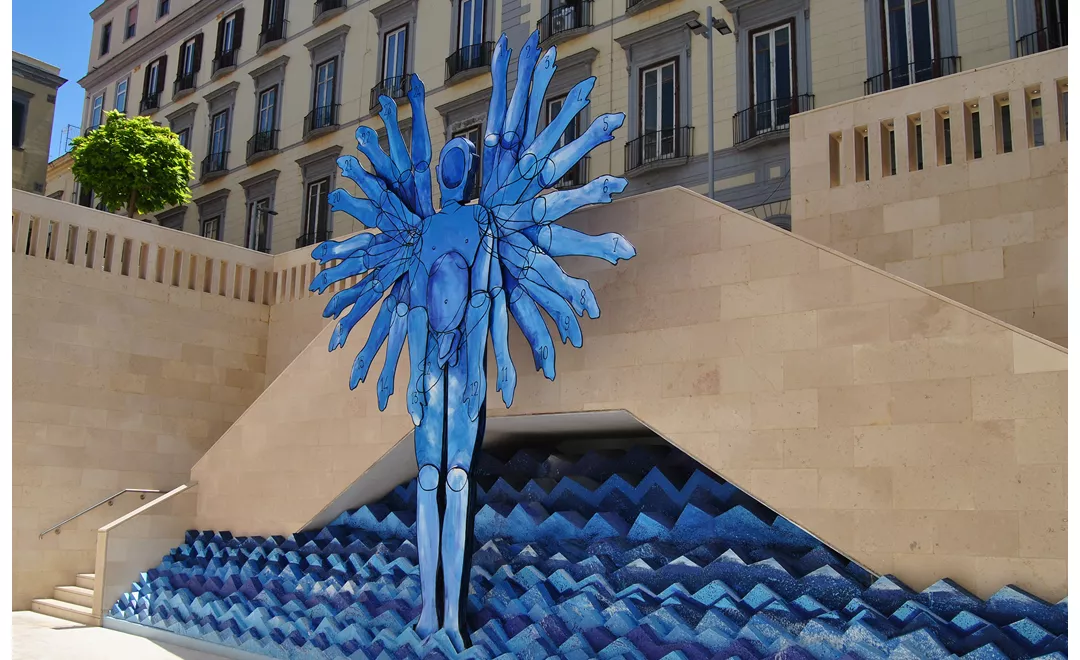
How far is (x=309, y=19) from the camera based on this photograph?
21422mm

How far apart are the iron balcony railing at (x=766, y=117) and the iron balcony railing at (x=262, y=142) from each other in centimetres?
1083

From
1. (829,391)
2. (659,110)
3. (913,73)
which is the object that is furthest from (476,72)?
(829,391)

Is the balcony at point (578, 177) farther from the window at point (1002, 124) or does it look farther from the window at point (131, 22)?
the window at point (131, 22)

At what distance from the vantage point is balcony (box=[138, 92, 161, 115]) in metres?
24.9

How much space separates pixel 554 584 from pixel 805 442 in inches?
93.4

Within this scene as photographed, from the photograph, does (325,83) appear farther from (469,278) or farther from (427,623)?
(427,623)

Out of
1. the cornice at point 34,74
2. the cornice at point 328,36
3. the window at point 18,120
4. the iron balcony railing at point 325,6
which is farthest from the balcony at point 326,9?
the window at point 18,120

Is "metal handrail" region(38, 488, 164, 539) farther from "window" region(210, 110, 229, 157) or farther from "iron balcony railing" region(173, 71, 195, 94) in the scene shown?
"iron balcony railing" region(173, 71, 195, 94)

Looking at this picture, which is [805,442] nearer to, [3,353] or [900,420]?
[900,420]

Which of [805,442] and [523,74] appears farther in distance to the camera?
[523,74]

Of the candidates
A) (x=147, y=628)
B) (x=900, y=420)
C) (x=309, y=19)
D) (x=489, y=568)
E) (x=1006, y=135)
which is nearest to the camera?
(x=900, y=420)

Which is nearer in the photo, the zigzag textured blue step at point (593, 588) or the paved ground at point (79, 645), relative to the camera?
the zigzag textured blue step at point (593, 588)

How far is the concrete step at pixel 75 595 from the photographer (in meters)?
11.8

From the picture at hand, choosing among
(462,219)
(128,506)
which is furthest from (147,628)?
(462,219)
